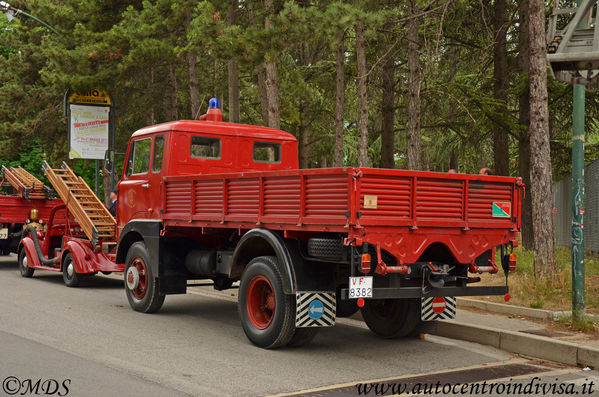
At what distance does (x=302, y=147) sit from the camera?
3044 cm

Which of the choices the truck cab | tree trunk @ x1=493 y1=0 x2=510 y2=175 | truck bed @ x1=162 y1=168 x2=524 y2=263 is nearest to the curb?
truck bed @ x1=162 y1=168 x2=524 y2=263

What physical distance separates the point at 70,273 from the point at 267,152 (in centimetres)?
540

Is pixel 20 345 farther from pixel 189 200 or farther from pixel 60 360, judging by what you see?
pixel 189 200

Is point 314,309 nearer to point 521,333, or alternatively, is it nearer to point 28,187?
point 521,333

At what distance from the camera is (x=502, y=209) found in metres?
8.23

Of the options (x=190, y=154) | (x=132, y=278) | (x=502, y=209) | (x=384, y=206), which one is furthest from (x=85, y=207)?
(x=502, y=209)

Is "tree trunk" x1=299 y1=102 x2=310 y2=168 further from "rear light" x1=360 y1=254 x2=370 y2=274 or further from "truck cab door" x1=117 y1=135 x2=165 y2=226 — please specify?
"rear light" x1=360 y1=254 x2=370 y2=274

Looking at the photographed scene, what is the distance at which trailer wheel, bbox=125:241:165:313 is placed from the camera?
1062cm

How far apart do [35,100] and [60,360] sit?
24616 millimetres

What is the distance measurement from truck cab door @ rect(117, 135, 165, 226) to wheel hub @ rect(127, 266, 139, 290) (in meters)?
0.85

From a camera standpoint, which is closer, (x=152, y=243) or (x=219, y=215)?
(x=219, y=215)

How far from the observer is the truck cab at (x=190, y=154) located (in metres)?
10.7

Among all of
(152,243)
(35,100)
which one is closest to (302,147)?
(35,100)

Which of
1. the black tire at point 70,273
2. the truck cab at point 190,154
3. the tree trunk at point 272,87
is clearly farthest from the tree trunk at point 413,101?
the black tire at point 70,273
